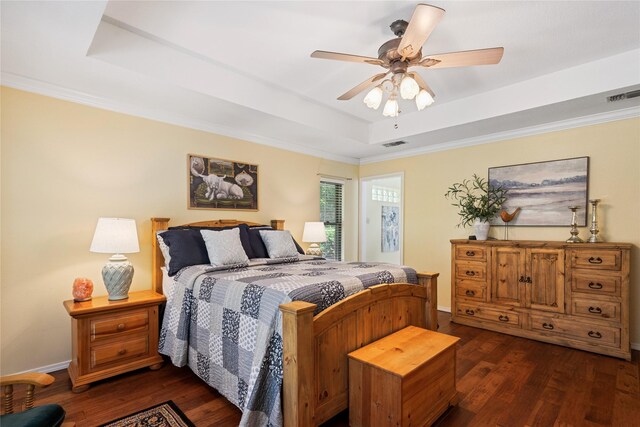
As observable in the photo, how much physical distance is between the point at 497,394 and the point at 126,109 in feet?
13.3

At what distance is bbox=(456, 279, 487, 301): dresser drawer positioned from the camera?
3.71m

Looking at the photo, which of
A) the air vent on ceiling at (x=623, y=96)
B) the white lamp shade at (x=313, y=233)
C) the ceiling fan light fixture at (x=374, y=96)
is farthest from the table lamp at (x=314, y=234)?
the air vent on ceiling at (x=623, y=96)

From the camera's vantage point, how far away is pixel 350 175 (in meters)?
5.47

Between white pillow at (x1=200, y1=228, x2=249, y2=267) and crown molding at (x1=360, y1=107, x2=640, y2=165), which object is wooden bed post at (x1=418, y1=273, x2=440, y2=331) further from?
crown molding at (x1=360, y1=107, x2=640, y2=165)

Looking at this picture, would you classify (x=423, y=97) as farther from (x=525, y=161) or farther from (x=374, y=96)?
(x=525, y=161)

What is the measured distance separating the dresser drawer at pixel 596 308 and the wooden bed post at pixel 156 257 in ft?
13.8

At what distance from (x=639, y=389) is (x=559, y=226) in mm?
1705

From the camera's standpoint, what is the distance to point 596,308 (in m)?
3.01

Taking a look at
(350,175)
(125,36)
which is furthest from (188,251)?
(350,175)

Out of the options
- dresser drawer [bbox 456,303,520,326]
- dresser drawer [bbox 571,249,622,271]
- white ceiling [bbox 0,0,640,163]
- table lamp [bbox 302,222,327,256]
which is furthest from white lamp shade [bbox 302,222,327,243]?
dresser drawer [bbox 571,249,622,271]

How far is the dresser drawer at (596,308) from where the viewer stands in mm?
2932

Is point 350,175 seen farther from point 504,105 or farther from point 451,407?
point 451,407

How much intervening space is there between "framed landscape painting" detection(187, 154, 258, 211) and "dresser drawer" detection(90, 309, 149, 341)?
1.28 metres

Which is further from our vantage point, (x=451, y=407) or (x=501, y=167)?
(x=501, y=167)
